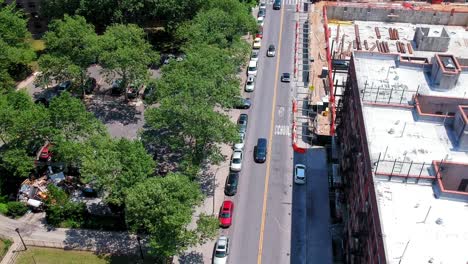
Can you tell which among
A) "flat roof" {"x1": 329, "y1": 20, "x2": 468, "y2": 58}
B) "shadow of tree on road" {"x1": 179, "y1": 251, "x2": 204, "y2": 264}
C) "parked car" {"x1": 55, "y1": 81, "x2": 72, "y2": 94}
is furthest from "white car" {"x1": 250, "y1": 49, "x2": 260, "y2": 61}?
"shadow of tree on road" {"x1": 179, "y1": 251, "x2": 204, "y2": 264}

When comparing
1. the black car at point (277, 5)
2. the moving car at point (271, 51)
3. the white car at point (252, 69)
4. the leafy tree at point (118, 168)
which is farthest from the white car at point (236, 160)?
the black car at point (277, 5)

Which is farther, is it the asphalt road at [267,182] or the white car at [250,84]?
the white car at [250,84]

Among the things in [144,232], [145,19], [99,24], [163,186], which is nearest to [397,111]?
[163,186]

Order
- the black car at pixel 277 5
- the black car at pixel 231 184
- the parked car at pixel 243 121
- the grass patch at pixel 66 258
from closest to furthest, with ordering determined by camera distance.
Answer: the grass patch at pixel 66 258
the black car at pixel 231 184
the parked car at pixel 243 121
the black car at pixel 277 5

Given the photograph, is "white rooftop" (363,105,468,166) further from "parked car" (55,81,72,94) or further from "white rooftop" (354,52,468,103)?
"parked car" (55,81,72,94)

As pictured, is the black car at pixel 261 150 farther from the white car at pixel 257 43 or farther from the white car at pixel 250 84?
the white car at pixel 257 43

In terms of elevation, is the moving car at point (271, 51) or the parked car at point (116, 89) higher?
the moving car at point (271, 51)

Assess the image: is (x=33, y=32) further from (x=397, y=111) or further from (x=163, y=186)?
(x=397, y=111)
